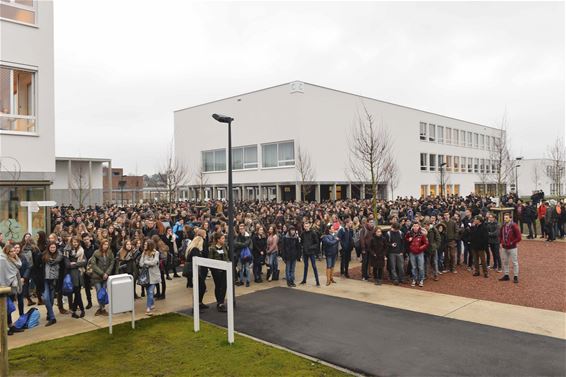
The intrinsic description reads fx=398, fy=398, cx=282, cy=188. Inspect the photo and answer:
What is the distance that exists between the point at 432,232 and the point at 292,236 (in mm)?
4445

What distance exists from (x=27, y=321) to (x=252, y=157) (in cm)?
3407

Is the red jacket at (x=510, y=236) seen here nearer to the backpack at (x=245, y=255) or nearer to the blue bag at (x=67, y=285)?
the backpack at (x=245, y=255)

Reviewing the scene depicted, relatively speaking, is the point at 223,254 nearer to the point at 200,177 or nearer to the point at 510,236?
the point at 510,236

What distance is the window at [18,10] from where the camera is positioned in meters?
13.5

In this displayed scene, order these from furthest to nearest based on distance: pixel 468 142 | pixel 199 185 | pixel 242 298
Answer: pixel 468 142
pixel 199 185
pixel 242 298

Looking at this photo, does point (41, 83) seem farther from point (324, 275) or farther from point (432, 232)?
point (432, 232)

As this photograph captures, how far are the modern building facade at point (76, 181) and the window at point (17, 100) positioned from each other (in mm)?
24109

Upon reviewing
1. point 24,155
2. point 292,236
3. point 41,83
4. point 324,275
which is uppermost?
point 41,83

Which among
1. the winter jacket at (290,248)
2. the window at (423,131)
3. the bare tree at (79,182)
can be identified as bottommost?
the winter jacket at (290,248)

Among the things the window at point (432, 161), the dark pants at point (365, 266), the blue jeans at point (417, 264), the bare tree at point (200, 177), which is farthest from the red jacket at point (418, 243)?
the window at point (432, 161)

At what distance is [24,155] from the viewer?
13.9m

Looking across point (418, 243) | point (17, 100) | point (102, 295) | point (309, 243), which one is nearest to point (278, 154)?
point (17, 100)

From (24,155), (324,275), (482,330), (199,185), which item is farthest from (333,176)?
(482,330)

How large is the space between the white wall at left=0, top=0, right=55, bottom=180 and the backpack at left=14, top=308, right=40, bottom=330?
6.94m
